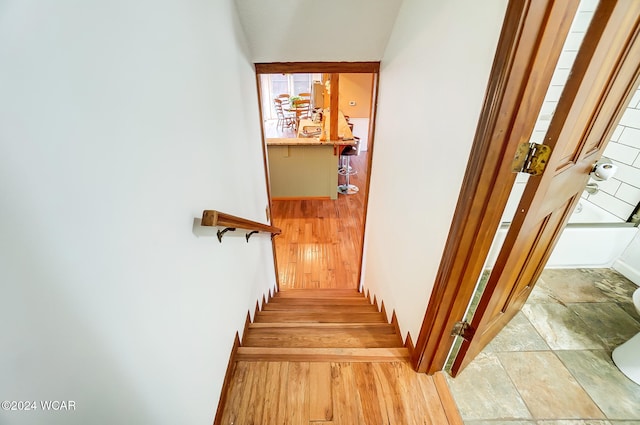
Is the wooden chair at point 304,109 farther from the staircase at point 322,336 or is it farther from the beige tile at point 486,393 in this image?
the beige tile at point 486,393

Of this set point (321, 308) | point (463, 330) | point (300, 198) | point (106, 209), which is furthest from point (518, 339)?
point (300, 198)

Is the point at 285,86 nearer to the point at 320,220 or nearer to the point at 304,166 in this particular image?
the point at 304,166

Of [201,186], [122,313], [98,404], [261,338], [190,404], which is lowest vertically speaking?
[261,338]

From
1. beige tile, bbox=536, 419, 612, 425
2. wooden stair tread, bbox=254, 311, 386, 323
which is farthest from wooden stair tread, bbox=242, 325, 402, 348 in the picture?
beige tile, bbox=536, 419, 612, 425

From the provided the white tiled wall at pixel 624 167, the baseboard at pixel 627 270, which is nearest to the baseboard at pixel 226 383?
the white tiled wall at pixel 624 167

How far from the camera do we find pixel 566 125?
823mm

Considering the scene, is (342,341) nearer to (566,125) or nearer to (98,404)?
(98,404)

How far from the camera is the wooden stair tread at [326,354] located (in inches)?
57.3

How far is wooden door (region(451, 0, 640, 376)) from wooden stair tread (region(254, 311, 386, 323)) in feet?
2.74

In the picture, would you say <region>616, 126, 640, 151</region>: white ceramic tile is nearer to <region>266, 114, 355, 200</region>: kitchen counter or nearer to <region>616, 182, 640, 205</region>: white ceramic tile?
<region>616, 182, 640, 205</region>: white ceramic tile

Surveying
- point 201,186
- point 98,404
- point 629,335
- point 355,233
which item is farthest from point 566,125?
point 355,233

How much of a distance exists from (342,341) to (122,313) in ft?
4.39

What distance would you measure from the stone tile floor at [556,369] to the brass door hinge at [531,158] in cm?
111

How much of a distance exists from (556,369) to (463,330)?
656 millimetres
